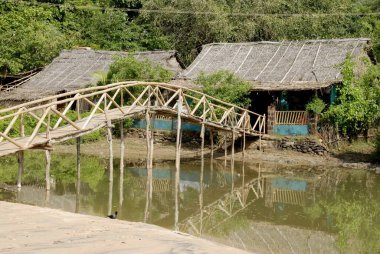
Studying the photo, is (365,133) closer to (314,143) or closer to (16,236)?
(314,143)

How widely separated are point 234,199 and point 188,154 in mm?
7390

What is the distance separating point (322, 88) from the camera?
21.7 meters

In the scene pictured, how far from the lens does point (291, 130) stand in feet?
72.0

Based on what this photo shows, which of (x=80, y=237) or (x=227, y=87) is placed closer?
(x=80, y=237)

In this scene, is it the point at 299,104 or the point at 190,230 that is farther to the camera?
the point at 299,104

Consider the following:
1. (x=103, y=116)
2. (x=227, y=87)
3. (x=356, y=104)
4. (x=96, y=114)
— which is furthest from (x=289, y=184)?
(x=227, y=87)

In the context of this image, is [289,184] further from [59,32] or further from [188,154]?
[59,32]

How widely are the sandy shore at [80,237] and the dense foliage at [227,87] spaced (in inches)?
572

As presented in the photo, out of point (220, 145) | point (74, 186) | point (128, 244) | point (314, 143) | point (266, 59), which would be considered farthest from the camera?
Answer: point (266, 59)

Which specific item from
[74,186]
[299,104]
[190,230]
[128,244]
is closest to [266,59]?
[299,104]

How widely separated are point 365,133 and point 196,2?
15133mm

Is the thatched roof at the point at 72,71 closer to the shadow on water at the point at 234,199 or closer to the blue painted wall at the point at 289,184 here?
the shadow on water at the point at 234,199

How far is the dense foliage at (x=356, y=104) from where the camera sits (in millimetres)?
20984

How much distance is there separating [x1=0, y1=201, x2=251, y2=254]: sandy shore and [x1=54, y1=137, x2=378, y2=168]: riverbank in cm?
1273
